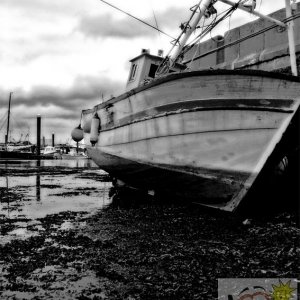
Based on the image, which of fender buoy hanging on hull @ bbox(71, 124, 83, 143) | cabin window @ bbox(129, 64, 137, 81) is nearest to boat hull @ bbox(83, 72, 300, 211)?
cabin window @ bbox(129, 64, 137, 81)

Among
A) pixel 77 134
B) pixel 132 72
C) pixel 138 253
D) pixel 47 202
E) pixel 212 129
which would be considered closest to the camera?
pixel 138 253

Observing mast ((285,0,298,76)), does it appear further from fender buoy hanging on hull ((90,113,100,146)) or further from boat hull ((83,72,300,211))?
fender buoy hanging on hull ((90,113,100,146))

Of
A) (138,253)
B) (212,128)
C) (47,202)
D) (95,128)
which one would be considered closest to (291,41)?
(212,128)

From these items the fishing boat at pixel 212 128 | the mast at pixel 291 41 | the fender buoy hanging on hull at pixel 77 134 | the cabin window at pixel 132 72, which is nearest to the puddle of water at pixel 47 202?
the fishing boat at pixel 212 128

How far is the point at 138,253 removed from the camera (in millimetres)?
3463

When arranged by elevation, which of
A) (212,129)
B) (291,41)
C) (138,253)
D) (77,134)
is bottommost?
(138,253)

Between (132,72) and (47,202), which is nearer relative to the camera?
(47,202)

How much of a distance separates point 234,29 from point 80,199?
712 centimetres

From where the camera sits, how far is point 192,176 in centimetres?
565

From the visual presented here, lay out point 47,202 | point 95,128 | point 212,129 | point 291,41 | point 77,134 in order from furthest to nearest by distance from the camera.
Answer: point 77,134 → point 95,128 → point 47,202 → point 291,41 → point 212,129

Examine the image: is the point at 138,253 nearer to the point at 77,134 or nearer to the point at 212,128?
the point at 212,128

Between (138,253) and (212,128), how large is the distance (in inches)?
98.6

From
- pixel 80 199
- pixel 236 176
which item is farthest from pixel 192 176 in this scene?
pixel 80 199

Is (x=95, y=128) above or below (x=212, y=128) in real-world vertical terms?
above
